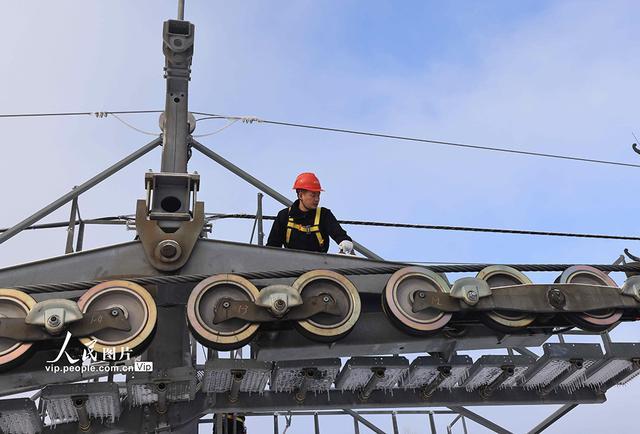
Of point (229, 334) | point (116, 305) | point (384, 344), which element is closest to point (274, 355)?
point (229, 334)

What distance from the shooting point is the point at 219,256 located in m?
5.30

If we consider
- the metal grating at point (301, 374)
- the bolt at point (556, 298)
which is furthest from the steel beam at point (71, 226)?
the bolt at point (556, 298)

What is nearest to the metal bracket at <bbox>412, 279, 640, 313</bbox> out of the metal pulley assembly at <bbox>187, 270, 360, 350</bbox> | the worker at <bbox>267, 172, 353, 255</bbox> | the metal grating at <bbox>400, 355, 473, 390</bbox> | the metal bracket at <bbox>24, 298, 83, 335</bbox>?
the metal pulley assembly at <bbox>187, 270, 360, 350</bbox>

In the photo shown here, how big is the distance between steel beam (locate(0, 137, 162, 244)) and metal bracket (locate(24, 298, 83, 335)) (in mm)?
2316

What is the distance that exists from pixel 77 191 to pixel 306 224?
254 centimetres

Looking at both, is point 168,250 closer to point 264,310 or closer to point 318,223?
point 264,310

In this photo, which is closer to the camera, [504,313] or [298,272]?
[298,272]

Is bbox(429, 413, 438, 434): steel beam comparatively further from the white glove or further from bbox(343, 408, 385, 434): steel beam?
the white glove

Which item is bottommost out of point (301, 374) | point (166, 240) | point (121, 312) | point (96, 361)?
point (96, 361)

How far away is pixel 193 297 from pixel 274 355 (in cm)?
78

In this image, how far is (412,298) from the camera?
17.3 feet

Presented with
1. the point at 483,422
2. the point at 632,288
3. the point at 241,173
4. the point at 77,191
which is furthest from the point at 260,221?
the point at 632,288

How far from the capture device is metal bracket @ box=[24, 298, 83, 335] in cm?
464

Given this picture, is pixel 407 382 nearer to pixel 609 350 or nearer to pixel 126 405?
pixel 609 350
